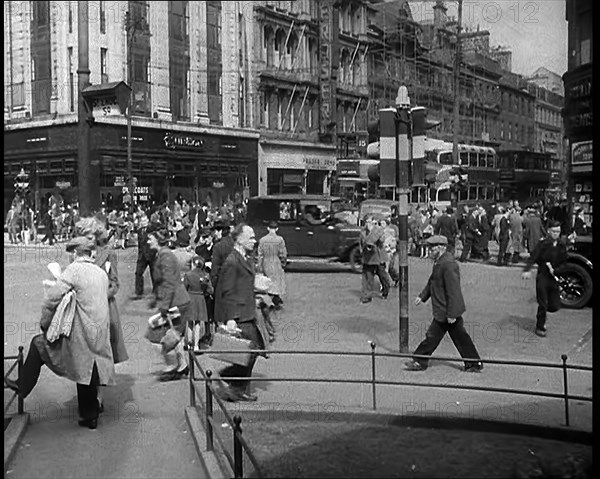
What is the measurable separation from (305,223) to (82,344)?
903 millimetres

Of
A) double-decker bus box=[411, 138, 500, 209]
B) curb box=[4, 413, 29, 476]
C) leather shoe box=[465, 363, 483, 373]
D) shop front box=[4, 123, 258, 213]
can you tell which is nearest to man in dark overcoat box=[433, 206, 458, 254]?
double-decker bus box=[411, 138, 500, 209]

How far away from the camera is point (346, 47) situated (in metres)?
2.29

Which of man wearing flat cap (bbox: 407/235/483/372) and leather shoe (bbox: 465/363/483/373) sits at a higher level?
man wearing flat cap (bbox: 407/235/483/372)

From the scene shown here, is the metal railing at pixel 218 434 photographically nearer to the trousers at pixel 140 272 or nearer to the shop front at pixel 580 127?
the trousers at pixel 140 272

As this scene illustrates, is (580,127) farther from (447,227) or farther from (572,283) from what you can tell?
(572,283)

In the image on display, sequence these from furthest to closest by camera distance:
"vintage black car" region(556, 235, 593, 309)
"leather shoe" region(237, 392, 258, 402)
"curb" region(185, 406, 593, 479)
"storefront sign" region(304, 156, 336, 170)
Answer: "vintage black car" region(556, 235, 593, 309), "leather shoe" region(237, 392, 258, 402), "storefront sign" region(304, 156, 336, 170), "curb" region(185, 406, 593, 479)

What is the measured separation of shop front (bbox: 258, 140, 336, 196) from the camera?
6.82ft

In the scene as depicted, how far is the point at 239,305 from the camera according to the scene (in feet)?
10.6

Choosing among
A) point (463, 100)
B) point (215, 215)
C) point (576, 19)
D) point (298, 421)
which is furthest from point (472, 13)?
point (298, 421)

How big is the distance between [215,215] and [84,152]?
586mm

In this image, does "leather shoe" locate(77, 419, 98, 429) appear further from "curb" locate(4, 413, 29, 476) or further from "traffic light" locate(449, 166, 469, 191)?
"traffic light" locate(449, 166, 469, 191)

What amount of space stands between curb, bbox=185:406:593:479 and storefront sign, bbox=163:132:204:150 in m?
0.88

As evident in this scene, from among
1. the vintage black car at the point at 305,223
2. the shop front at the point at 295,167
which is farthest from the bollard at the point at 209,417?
the shop front at the point at 295,167

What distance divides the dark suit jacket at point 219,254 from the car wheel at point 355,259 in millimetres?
664
